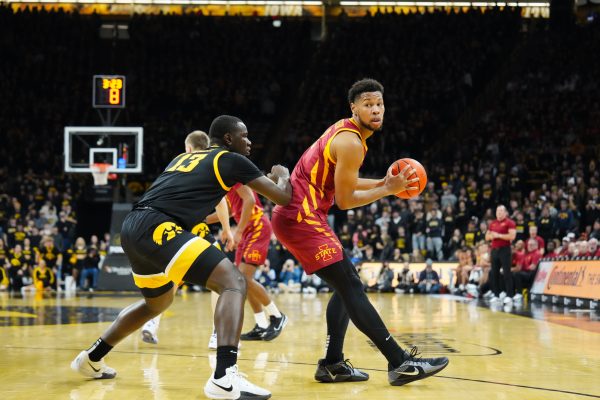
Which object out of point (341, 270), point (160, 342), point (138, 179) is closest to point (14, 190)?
point (138, 179)

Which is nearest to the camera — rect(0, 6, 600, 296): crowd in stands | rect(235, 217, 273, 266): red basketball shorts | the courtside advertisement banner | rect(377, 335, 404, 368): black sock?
rect(377, 335, 404, 368): black sock

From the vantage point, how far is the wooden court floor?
4844 mm

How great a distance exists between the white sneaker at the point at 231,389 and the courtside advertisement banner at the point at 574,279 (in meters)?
9.58

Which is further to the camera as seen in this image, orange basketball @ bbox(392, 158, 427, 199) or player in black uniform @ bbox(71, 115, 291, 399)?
orange basketball @ bbox(392, 158, 427, 199)

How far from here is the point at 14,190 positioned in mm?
25562

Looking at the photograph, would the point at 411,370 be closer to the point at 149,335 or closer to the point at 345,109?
the point at 149,335

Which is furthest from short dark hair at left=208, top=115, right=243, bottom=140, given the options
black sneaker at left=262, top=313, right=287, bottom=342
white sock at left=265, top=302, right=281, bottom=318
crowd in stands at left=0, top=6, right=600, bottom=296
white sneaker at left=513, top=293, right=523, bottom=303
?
crowd in stands at left=0, top=6, right=600, bottom=296

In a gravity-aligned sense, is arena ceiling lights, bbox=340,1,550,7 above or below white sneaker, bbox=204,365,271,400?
above

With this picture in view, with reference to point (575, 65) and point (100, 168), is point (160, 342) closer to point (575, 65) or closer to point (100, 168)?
point (100, 168)

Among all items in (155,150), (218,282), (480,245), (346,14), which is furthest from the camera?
(346,14)

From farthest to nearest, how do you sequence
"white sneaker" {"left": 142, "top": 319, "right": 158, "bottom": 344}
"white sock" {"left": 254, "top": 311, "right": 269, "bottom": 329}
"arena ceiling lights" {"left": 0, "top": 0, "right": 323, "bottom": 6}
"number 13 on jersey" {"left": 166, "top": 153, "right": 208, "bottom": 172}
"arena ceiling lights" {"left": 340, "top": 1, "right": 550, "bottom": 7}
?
"arena ceiling lights" {"left": 0, "top": 0, "right": 323, "bottom": 6} → "arena ceiling lights" {"left": 340, "top": 1, "right": 550, "bottom": 7} → "white sock" {"left": 254, "top": 311, "right": 269, "bottom": 329} → "white sneaker" {"left": 142, "top": 319, "right": 158, "bottom": 344} → "number 13 on jersey" {"left": 166, "top": 153, "right": 208, "bottom": 172}

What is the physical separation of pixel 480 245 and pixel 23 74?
19.7 meters

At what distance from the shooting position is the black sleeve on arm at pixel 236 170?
4.86 m

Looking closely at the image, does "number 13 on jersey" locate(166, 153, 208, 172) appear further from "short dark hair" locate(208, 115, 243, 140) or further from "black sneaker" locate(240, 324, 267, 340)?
"black sneaker" locate(240, 324, 267, 340)
